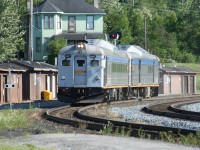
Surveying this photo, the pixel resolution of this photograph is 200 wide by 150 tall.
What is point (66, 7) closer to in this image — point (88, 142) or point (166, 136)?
point (166, 136)

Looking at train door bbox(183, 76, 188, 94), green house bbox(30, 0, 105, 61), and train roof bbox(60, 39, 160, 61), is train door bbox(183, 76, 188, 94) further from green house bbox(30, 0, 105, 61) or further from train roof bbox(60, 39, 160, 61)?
train roof bbox(60, 39, 160, 61)

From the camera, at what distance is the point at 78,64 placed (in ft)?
103

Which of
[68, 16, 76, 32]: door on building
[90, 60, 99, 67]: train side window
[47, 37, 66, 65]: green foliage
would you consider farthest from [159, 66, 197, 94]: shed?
[90, 60, 99, 67]: train side window

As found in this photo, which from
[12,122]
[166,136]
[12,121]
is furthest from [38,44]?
[166,136]

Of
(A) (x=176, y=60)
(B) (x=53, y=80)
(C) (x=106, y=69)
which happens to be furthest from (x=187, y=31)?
(C) (x=106, y=69)

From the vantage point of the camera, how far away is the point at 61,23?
7919 cm

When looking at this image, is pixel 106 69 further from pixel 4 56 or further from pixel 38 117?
pixel 4 56

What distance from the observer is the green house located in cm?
7750

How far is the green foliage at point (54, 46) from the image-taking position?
65569mm

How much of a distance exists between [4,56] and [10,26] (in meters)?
3.20

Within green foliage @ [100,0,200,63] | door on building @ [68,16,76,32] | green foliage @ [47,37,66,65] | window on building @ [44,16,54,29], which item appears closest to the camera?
green foliage @ [47,37,66,65]

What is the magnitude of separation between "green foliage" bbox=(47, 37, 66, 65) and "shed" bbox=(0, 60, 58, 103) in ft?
55.2

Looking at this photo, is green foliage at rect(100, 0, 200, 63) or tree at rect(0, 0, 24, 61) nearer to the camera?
tree at rect(0, 0, 24, 61)

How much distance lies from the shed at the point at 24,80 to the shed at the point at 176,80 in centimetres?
1588
